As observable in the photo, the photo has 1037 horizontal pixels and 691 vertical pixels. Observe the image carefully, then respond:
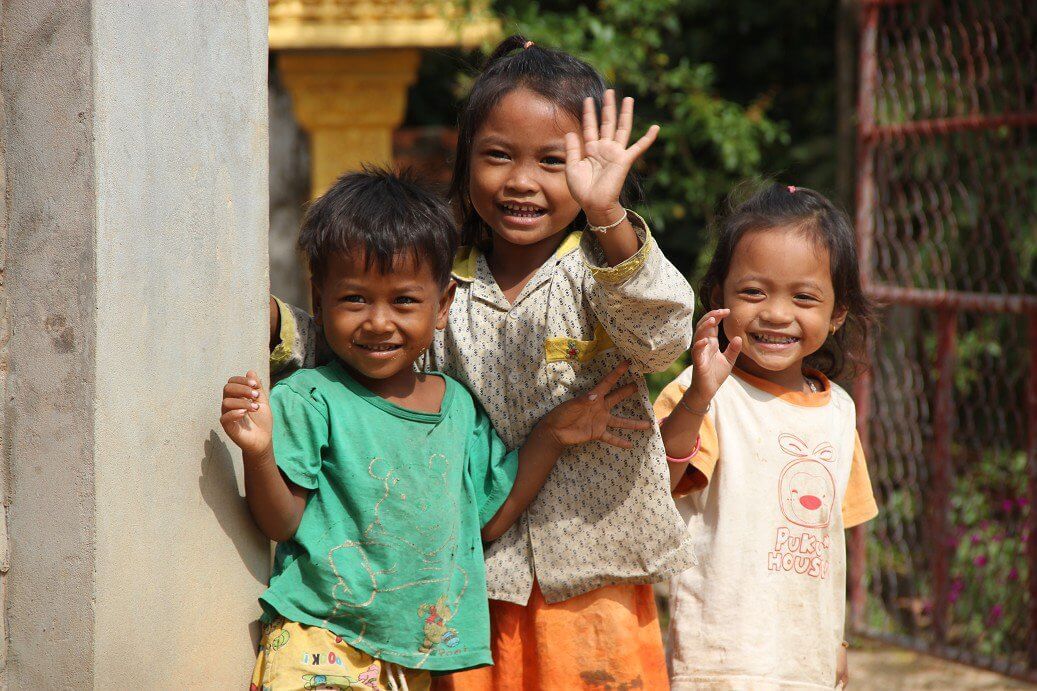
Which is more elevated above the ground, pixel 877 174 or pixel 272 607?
pixel 877 174

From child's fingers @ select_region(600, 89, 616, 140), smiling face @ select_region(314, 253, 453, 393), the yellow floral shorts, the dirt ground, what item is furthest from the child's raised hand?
the dirt ground

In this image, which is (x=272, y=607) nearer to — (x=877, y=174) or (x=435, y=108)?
(x=877, y=174)

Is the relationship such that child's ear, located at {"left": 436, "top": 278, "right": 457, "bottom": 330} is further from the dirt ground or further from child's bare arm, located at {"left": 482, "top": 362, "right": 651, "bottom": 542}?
the dirt ground

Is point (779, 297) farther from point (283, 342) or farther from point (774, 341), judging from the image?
point (283, 342)

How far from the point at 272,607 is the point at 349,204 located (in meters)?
0.71

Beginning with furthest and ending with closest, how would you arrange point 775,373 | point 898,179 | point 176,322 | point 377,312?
point 898,179
point 775,373
point 377,312
point 176,322

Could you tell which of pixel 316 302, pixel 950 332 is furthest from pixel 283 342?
pixel 950 332

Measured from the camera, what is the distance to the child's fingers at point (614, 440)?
2182 mm

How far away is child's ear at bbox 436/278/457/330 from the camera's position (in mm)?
2223

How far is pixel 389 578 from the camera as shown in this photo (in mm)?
2084

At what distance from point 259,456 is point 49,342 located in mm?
371

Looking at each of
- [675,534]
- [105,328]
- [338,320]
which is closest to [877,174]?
[675,534]

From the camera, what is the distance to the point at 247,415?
193cm

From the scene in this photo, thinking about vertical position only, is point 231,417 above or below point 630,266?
below
